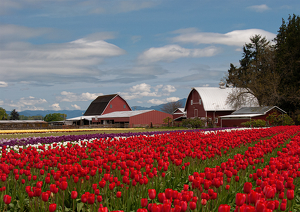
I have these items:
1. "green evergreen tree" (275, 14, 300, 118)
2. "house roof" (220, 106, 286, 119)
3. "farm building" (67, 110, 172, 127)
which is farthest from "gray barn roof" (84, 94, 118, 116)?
"green evergreen tree" (275, 14, 300, 118)

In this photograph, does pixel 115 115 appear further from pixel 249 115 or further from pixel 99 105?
pixel 249 115

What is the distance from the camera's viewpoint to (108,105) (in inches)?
2965

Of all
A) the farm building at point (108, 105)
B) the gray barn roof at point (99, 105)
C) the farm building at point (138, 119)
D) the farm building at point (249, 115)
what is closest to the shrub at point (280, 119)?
the farm building at point (249, 115)

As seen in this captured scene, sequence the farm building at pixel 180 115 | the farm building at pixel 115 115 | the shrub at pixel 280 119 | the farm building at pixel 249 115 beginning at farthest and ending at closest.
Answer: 1. the farm building at pixel 180 115
2. the farm building at pixel 115 115
3. the farm building at pixel 249 115
4. the shrub at pixel 280 119

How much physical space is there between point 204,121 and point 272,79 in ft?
46.2

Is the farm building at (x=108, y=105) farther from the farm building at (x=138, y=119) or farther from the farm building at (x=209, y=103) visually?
the farm building at (x=209, y=103)

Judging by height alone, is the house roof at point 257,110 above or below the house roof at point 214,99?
below

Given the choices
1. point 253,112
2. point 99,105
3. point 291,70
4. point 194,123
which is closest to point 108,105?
point 99,105

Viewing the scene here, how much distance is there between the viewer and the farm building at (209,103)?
56.7 m

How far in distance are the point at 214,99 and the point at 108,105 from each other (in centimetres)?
2973

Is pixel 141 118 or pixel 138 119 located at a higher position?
pixel 141 118

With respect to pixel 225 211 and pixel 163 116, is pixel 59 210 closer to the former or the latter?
pixel 225 211

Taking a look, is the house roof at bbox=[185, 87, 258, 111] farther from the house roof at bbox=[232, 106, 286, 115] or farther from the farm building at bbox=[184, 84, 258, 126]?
the house roof at bbox=[232, 106, 286, 115]

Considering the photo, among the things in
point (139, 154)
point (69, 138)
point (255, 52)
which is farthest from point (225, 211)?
point (255, 52)
